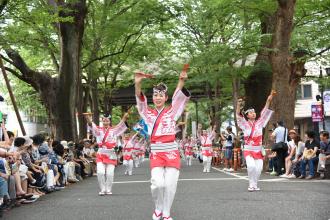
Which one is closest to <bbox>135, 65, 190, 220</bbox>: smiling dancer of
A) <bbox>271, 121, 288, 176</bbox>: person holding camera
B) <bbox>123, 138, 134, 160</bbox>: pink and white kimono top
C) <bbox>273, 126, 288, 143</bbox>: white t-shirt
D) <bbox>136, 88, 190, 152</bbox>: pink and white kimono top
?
<bbox>136, 88, 190, 152</bbox>: pink and white kimono top

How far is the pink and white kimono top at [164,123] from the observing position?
25.4 ft

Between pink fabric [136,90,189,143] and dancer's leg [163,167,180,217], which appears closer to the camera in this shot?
dancer's leg [163,167,180,217]

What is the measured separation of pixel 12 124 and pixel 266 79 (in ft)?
112

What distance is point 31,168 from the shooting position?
1227 centimetres

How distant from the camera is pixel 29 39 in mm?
19828

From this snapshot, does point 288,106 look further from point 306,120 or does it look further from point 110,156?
point 306,120

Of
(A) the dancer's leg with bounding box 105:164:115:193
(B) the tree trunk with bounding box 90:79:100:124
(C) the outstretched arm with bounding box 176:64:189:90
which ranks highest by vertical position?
(B) the tree trunk with bounding box 90:79:100:124

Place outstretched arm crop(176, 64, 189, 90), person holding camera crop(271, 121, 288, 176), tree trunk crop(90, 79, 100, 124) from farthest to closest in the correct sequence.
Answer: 1. tree trunk crop(90, 79, 100, 124)
2. person holding camera crop(271, 121, 288, 176)
3. outstretched arm crop(176, 64, 189, 90)

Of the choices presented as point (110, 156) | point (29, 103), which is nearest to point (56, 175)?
point (110, 156)

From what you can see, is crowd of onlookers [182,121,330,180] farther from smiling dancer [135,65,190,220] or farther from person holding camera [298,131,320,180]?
smiling dancer [135,65,190,220]

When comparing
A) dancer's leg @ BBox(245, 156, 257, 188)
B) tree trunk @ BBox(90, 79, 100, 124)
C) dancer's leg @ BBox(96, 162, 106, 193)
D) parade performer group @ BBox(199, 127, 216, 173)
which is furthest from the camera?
tree trunk @ BBox(90, 79, 100, 124)

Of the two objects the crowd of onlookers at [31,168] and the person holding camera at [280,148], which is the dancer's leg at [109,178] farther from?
the person holding camera at [280,148]

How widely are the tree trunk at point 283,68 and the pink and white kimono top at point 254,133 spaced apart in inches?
286

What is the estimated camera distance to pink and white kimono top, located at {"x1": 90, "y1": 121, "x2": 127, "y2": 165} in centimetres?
1248
